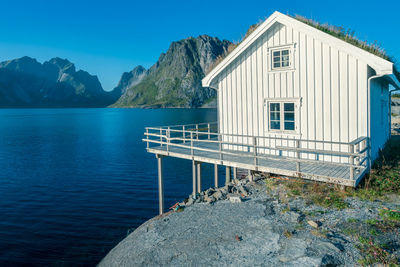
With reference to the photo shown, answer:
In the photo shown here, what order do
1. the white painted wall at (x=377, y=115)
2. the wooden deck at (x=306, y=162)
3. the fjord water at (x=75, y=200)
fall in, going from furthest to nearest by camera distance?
the fjord water at (x=75, y=200)
the white painted wall at (x=377, y=115)
the wooden deck at (x=306, y=162)

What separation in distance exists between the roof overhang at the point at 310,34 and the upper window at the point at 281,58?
3.34ft

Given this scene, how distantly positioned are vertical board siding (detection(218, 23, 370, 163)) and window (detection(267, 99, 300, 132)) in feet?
0.84

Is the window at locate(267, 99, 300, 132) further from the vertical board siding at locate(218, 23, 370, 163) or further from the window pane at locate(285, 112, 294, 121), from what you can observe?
the vertical board siding at locate(218, 23, 370, 163)

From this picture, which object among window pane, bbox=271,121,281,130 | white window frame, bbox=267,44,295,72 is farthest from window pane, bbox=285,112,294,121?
white window frame, bbox=267,44,295,72

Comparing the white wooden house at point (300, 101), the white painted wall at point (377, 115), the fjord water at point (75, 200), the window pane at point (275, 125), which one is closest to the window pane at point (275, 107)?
the white wooden house at point (300, 101)

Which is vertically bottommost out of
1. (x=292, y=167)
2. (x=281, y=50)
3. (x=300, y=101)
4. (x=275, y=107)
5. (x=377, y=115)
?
(x=292, y=167)

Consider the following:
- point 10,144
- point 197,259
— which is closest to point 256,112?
point 197,259

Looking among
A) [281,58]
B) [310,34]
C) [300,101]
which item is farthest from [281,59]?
[300,101]

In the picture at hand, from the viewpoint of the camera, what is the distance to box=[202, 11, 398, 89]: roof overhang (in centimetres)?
1195

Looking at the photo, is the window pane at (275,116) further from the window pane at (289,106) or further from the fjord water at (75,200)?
the fjord water at (75,200)

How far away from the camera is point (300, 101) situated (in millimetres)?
14477

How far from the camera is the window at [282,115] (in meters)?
14.8

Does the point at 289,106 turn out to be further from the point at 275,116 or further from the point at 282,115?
the point at 275,116

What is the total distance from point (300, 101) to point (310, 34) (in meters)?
3.05
